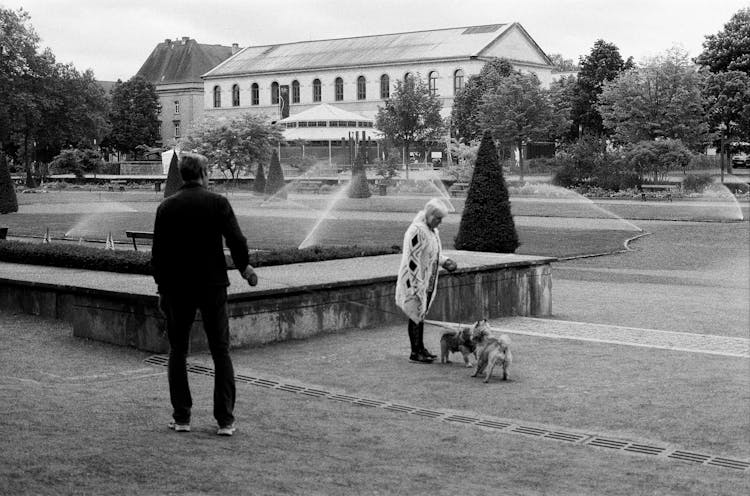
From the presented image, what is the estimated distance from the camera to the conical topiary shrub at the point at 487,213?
20766mm

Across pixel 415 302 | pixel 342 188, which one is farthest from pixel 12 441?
pixel 342 188

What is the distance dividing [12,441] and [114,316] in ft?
14.0

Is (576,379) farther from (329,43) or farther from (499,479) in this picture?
(329,43)

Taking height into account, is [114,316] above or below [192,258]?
below

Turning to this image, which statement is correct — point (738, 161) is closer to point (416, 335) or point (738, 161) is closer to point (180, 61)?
point (416, 335)

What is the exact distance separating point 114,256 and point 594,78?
222 ft

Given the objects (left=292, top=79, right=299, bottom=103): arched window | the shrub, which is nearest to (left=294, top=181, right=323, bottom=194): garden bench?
the shrub

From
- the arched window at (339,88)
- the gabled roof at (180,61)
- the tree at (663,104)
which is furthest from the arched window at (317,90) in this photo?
the tree at (663,104)

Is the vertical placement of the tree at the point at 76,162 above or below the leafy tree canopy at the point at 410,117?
below

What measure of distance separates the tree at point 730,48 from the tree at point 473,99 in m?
14.9

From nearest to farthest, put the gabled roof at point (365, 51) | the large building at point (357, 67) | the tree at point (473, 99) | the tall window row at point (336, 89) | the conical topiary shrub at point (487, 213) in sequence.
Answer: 1. the conical topiary shrub at point (487, 213)
2. the tree at point (473, 99)
3. the tall window row at point (336, 89)
4. the large building at point (357, 67)
5. the gabled roof at point (365, 51)

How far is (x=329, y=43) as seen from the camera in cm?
10719

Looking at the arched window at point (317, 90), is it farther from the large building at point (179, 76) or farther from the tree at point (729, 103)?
the tree at point (729, 103)

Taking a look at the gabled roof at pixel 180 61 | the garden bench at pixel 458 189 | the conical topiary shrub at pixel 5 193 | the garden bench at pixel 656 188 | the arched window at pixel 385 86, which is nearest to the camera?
the conical topiary shrub at pixel 5 193
